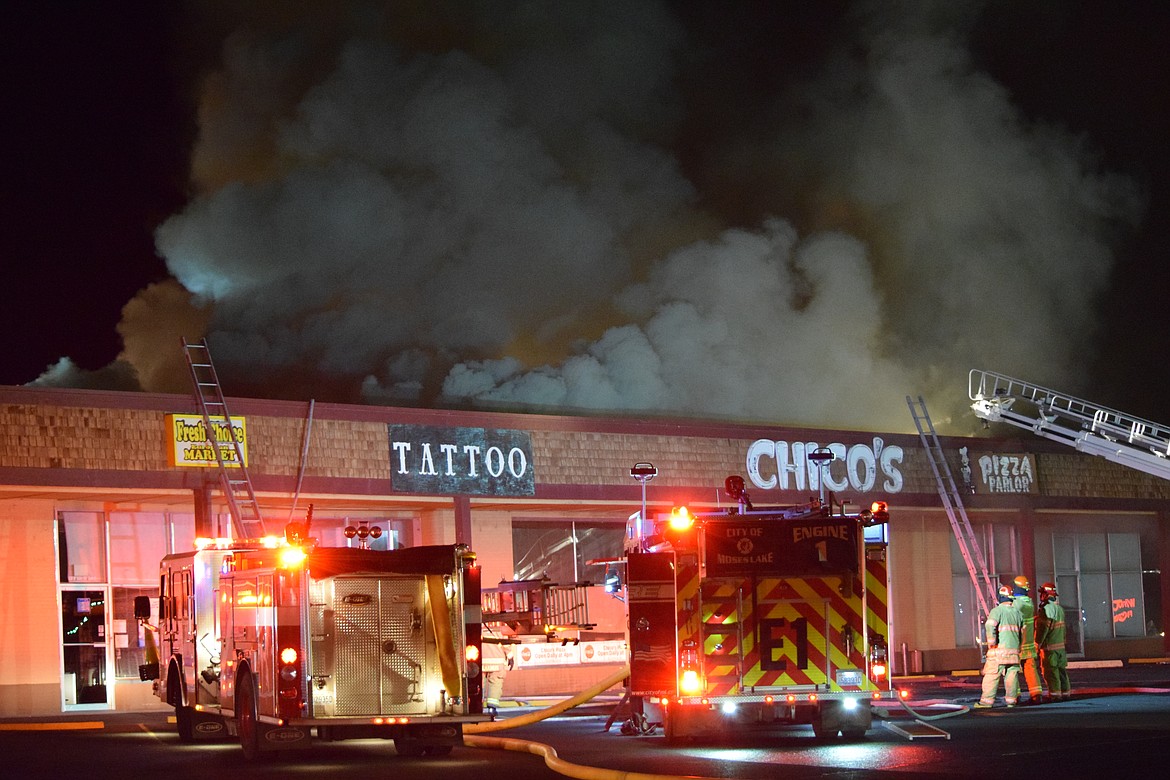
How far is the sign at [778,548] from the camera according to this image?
14.1 metres

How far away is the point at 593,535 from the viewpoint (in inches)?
1097

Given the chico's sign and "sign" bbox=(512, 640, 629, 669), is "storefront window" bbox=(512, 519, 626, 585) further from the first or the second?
the chico's sign

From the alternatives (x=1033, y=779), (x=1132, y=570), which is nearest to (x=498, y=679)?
(x=1033, y=779)

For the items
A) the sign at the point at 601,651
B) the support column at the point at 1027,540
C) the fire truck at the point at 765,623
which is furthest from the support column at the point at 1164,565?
the fire truck at the point at 765,623

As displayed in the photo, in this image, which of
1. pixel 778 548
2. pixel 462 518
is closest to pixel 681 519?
pixel 778 548

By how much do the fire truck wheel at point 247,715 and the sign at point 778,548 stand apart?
4492 millimetres

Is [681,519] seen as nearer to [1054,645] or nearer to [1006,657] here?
[1006,657]

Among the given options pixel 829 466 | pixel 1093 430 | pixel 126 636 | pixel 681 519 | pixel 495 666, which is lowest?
pixel 495 666

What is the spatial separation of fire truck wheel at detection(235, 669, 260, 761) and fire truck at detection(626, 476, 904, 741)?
11.7 ft

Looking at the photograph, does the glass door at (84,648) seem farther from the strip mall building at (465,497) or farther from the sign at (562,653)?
the sign at (562,653)

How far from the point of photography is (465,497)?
2448 centimetres

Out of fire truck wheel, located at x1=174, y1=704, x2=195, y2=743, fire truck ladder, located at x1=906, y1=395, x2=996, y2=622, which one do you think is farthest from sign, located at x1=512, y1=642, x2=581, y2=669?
fire truck ladder, located at x1=906, y1=395, x2=996, y2=622

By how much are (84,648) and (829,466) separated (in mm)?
13226

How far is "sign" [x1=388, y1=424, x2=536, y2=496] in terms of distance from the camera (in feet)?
78.3
